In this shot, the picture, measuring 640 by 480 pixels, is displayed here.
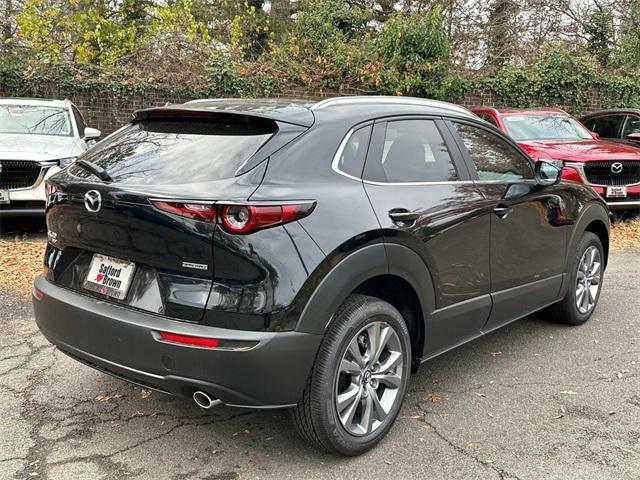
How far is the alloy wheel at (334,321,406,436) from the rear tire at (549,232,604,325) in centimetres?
221

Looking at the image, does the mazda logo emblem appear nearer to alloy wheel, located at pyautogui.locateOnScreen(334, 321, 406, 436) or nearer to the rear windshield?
the rear windshield

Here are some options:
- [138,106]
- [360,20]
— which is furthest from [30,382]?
[360,20]

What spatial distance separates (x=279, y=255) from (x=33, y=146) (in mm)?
6099

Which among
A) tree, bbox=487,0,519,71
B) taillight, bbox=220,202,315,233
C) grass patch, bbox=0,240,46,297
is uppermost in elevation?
tree, bbox=487,0,519,71

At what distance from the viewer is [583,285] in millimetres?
4934

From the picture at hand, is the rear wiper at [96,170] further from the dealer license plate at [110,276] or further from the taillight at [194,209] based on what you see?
the taillight at [194,209]

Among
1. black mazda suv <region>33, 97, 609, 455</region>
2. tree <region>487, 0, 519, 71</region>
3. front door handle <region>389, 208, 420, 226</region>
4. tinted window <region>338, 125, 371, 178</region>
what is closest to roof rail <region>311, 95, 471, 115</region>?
black mazda suv <region>33, 97, 609, 455</region>

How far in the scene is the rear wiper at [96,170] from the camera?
9.46 ft

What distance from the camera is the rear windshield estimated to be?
9.00ft

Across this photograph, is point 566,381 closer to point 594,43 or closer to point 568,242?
point 568,242

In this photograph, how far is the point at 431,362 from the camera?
13.8 ft

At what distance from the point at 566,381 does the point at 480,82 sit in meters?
11.6

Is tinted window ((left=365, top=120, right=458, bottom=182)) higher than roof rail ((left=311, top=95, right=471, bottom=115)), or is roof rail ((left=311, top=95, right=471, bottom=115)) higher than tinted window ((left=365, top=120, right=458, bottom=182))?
roof rail ((left=311, top=95, right=471, bottom=115))

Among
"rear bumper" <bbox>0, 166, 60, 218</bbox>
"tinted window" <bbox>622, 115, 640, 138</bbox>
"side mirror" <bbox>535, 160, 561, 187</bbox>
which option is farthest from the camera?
"tinted window" <bbox>622, 115, 640, 138</bbox>
